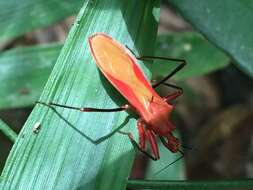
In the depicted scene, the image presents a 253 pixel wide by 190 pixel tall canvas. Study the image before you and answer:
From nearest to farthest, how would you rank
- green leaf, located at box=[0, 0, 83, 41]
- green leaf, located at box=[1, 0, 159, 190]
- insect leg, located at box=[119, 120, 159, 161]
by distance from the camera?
green leaf, located at box=[1, 0, 159, 190] → insect leg, located at box=[119, 120, 159, 161] → green leaf, located at box=[0, 0, 83, 41]

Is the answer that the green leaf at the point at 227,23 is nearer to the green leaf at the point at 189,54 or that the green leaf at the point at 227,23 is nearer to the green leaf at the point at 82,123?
the green leaf at the point at 82,123

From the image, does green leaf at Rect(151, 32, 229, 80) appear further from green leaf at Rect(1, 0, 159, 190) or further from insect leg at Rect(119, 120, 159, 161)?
green leaf at Rect(1, 0, 159, 190)

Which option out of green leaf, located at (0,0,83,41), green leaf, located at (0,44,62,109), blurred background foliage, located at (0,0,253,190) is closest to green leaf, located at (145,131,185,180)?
blurred background foliage, located at (0,0,253,190)

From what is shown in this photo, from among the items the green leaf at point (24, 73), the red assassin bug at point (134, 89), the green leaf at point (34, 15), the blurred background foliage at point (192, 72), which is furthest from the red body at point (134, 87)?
the green leaf at point (24, 73)

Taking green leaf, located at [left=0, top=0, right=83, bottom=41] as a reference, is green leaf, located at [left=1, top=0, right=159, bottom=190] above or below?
above

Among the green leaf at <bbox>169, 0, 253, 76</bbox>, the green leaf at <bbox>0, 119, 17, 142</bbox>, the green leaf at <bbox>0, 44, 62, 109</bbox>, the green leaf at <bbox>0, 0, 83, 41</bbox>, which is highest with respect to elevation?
the green leaf at <bbox>169, 0, 253, 76</bbox>

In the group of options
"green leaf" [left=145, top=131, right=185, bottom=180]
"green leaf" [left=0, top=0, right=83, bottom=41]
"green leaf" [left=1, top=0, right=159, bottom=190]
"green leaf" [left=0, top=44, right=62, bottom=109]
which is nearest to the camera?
"green leaf" [left=1, top=0, right=159, bottom=190]

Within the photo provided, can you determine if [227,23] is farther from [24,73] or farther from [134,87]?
[24,73]
